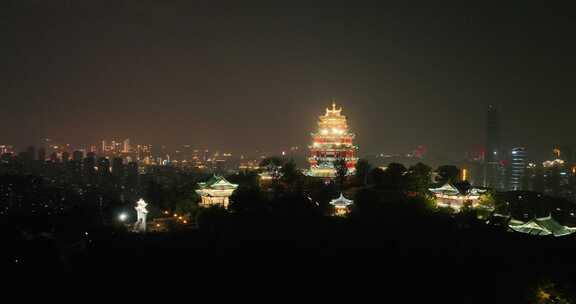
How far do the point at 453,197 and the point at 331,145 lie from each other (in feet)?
32.8

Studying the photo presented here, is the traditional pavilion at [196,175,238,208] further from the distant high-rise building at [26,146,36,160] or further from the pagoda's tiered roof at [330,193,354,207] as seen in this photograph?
the distant high-rise building at [26,146,36,160]

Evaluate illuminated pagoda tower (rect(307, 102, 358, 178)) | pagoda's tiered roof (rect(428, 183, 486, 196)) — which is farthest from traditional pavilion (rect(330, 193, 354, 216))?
illuminated pagoda tower (rect(307, 102, 358, 178))

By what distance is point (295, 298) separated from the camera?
13.8 m

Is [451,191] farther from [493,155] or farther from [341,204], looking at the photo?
[493,155]

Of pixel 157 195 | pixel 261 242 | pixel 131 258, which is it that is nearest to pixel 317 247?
pixel 261 242

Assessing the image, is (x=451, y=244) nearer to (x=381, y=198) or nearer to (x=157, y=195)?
(x=381, y=198)

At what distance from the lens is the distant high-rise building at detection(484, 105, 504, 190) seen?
71.3 metres

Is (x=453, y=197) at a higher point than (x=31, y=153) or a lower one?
higher

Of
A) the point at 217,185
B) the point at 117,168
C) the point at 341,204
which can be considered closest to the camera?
the point at 341,204

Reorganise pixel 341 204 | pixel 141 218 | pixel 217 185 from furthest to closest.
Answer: pixel 217 185
pixel 341 204
pixel 141 218

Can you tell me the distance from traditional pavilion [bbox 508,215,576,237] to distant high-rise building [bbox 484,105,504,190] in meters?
50.4

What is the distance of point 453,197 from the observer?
22.8m

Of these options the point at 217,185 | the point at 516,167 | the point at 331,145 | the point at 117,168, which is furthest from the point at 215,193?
the point at 516,167

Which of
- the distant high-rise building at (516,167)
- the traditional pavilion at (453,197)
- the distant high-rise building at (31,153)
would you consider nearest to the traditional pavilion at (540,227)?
the traditional pavilion at (453,197)
